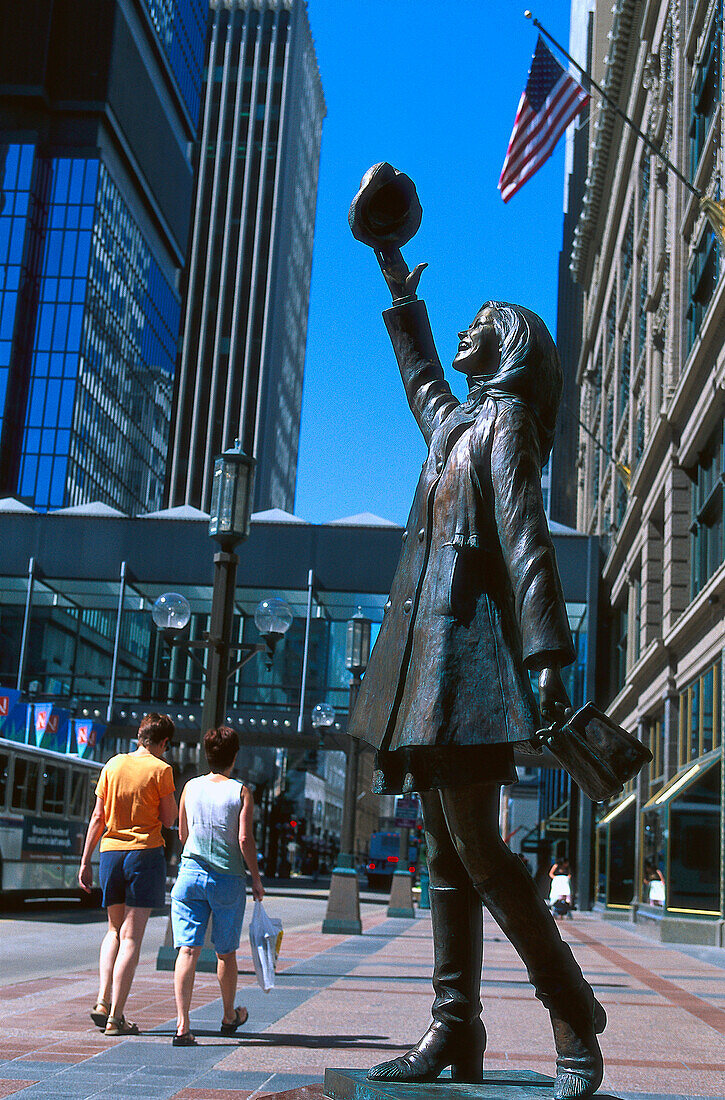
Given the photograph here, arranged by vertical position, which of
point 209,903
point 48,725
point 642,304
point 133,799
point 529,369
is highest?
point 642,304

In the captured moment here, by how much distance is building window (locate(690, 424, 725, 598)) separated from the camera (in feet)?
71.1

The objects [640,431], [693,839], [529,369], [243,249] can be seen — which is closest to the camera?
[529,369]

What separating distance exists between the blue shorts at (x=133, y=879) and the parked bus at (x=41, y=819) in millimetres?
12047

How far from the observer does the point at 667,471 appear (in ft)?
85.8

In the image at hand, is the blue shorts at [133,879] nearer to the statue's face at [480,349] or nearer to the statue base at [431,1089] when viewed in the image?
the statue base at [431,1089]

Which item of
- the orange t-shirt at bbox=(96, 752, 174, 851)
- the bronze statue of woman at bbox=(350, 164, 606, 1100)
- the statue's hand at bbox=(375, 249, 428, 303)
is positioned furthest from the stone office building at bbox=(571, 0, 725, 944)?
the bronze statue of woman at bbox=(350, 164, 606, 1100)

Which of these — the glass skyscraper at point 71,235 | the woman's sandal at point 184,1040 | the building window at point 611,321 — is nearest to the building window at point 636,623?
the building window at point 611,321

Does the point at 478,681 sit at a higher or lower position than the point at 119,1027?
higher

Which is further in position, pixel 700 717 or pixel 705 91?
pixel 705 91

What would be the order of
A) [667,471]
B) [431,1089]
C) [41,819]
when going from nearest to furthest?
1. [431,1089]
2. [41,819]
3. [667,471]

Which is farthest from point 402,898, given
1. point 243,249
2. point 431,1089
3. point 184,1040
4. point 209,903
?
point 243,249

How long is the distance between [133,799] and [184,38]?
10961cm

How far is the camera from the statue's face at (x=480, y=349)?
14.5ft

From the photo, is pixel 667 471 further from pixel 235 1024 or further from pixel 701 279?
pixel 235 1024
